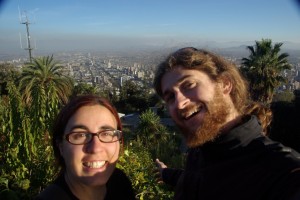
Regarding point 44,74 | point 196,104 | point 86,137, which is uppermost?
point 196,104

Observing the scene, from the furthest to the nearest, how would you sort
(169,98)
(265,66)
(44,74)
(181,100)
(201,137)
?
(44,74) → (265,66) → (169,98) → (181,100) → (201,137)

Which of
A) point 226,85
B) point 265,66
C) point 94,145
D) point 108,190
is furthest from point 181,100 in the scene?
point 265,66

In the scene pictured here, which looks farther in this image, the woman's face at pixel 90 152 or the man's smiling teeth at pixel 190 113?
the man's smiling teeth at pixel 190 113

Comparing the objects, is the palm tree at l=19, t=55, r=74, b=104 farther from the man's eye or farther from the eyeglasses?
the eyeglasses

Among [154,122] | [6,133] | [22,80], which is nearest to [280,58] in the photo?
[154,122]

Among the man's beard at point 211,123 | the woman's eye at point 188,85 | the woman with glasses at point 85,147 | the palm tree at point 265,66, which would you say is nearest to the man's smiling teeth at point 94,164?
the woman with glasses at point 85,147

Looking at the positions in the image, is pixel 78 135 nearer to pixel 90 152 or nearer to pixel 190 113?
pixel 90 152

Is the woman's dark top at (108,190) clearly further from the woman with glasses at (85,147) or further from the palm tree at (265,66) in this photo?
the palm tree at (265,66)
